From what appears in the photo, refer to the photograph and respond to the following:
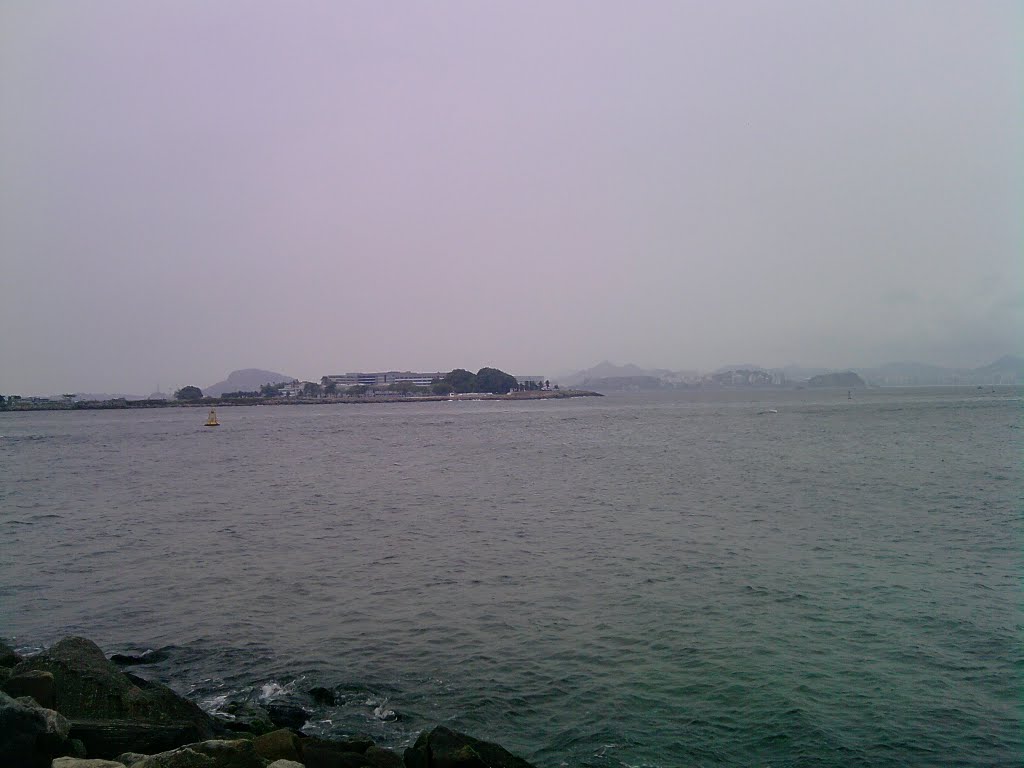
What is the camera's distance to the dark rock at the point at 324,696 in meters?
9.92

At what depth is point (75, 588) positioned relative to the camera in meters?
16.4

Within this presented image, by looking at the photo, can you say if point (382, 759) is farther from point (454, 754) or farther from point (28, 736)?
point (28, 736)

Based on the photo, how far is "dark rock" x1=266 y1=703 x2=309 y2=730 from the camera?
9148 millimetres

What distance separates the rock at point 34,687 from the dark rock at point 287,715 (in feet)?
8.00

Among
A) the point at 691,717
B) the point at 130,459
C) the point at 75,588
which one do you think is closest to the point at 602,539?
the point at 691,717

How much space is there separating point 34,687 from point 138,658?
3.81 meters

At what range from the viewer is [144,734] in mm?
7621

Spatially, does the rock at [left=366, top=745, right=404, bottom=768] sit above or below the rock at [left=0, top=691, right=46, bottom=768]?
below

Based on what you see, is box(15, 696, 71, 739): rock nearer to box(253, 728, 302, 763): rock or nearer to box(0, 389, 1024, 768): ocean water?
box(253, 728, 302, 763): rock

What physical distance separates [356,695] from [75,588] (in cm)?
972

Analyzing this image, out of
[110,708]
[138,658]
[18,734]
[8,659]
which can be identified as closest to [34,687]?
[110,708]

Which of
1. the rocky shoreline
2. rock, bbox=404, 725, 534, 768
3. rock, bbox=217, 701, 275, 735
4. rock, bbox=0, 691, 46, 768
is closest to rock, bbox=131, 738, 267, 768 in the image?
the rocky shoreline

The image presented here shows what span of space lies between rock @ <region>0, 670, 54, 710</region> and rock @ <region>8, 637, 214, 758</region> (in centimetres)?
19

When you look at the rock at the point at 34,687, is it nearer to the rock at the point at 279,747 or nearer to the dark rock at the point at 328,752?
the rock at the point at 279,747
